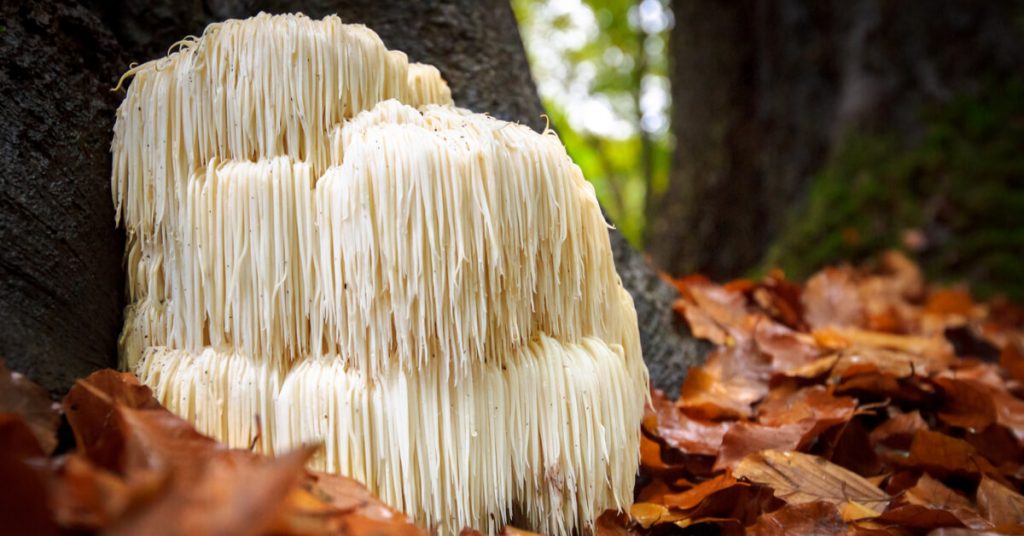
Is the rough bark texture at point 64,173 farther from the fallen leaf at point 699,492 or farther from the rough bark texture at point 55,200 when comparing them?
the fallen leaf at point 699,492

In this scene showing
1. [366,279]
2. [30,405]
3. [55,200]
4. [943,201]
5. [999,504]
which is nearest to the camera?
[30,405]

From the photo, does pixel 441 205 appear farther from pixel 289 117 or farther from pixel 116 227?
pixel 116 227

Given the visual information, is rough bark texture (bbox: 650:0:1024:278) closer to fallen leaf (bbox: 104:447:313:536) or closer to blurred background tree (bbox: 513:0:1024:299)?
blurred background tree (bbox: 513:0:1024:299)

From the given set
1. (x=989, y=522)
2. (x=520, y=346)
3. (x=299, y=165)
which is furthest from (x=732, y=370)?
(x=299, y=165)

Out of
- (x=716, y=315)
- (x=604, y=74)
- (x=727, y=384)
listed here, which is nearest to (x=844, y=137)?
(x=716, y=315)

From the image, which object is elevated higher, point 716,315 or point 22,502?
point 22,502

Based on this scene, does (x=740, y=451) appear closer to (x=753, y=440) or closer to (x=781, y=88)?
(x=753, y=440)
